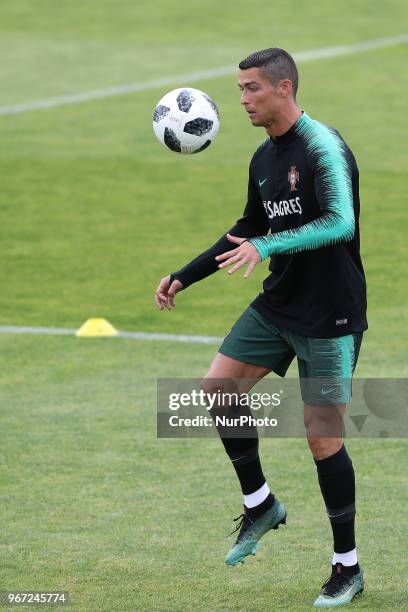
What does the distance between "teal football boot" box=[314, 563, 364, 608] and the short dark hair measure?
2.44 m

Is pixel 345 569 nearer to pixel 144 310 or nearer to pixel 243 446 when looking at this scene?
pixel 243 446

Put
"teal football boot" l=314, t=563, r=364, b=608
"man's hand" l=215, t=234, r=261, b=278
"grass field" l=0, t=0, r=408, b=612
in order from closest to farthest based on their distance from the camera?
"man's hand" l=215, t=234, r=261, b=278 → "teal football boot" l=314, t=563, r=364, b=608 → "grass field" l=0, t=0, r=408, b=612

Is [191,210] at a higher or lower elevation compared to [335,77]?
lower

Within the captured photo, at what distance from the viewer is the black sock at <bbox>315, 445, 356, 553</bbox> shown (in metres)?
7.13

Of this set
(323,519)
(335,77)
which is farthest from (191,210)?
(323,519)

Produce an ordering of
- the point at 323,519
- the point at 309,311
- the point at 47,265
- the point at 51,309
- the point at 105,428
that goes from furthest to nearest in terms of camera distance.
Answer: the point at 47,265 < the point at 51,309 < the point at 105,428 < the point at 323,519 < the point at 309,311

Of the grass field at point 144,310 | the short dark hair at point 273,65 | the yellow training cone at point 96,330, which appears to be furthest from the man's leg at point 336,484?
the yellow training cone at point 96,330

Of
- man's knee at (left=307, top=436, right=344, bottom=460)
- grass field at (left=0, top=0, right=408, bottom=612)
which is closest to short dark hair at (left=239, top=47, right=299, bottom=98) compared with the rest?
man's knee at (left=307, top=436, right=344, bottom=460)

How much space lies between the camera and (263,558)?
782 centimetres

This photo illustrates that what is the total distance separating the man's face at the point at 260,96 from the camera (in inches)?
283

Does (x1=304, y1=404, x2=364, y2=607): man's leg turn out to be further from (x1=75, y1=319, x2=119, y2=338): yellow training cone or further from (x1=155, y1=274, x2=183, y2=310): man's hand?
(x1=75, y1=319, x2=119, y2=338): yellow training cone

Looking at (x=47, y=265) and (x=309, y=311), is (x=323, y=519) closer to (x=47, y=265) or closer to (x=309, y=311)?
(x=309, y=311)

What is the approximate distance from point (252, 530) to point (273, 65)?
244 cm

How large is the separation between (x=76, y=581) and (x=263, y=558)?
108 centimetres
